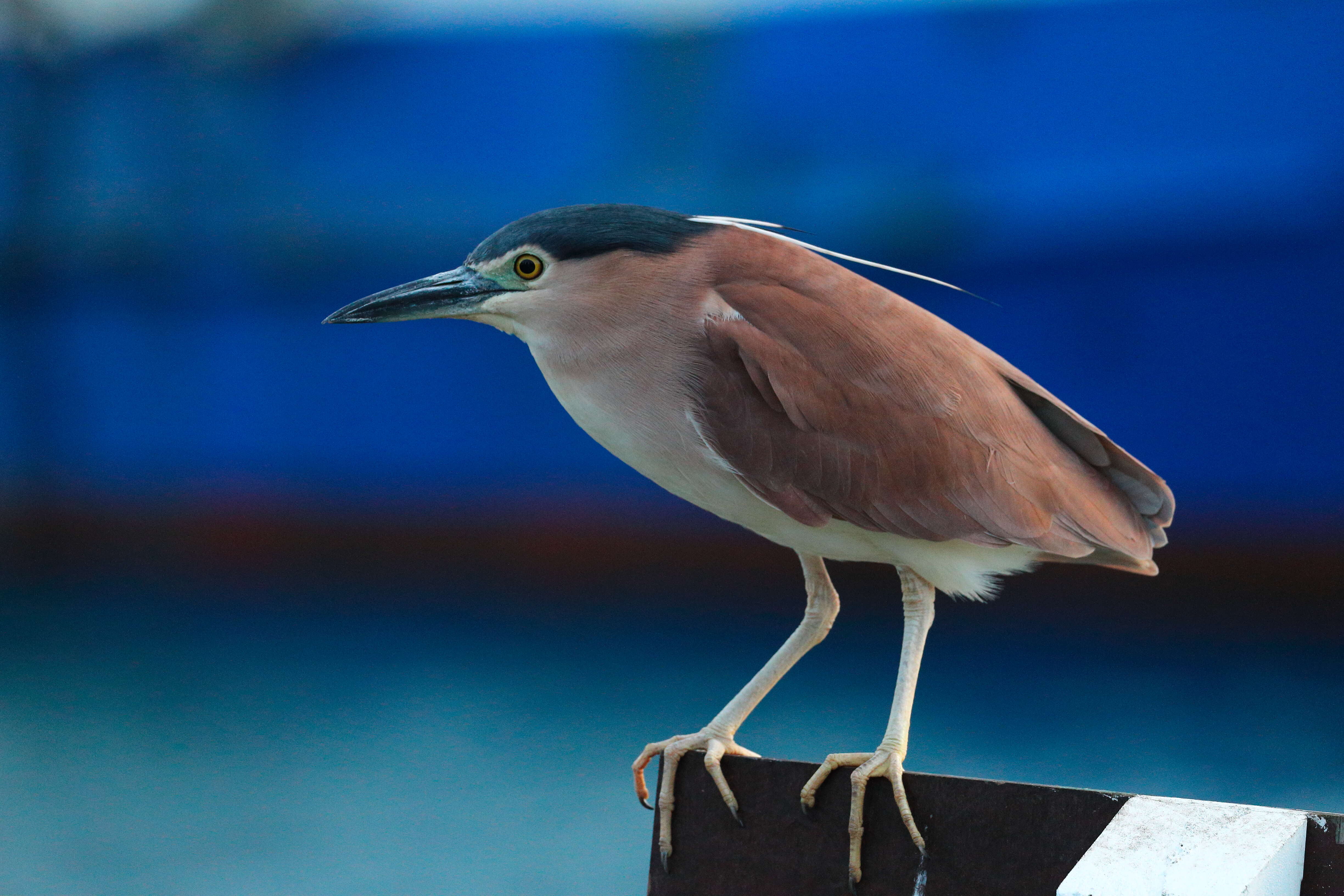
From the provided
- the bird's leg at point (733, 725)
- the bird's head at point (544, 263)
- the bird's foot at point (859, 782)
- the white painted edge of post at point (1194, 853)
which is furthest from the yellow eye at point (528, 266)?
the white painted edge of post at point (1194, 853)

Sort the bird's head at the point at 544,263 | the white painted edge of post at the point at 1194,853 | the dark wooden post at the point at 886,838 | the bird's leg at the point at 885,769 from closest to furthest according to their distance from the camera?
the white painted edge of post at the point at 1194,853
the dark wooden post at the point at 886,838
the bird's leg at the point at 885,769
the bird's head at the point at 544,263

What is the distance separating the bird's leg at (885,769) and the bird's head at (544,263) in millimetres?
436

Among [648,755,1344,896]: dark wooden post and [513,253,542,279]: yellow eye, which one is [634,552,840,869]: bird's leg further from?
[513,253,542,279]: yellow eye

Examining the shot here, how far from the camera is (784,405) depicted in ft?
3.77

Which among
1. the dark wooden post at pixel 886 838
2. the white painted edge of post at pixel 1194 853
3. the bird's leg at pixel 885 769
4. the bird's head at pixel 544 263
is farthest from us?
the bird's head at pixel 544 263

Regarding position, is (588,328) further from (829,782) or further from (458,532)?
(458,532)

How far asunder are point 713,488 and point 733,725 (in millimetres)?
269

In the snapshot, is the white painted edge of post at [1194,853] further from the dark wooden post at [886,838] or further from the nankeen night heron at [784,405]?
the nankeen night heron at [784,405]

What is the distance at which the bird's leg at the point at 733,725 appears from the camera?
118 centimetres

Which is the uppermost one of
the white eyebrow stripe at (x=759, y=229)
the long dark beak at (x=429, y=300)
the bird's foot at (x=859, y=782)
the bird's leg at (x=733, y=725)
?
the white eyebrow stripe at (x=759, y=229)

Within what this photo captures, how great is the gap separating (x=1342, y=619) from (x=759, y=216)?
2.42 m

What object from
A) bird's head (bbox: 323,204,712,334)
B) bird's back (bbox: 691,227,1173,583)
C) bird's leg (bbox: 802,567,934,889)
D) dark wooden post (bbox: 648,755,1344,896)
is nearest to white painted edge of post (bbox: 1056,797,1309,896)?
dark wooden post (bbox: 648,755,1344,896)

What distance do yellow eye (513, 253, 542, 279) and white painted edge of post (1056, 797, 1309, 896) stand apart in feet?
2.42

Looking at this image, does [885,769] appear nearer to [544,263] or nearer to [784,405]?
[784,405]
